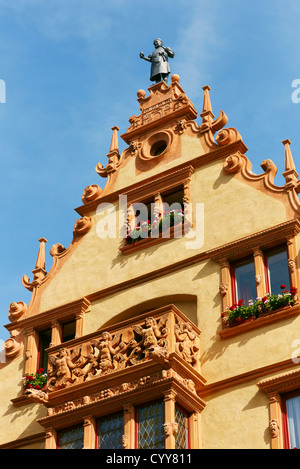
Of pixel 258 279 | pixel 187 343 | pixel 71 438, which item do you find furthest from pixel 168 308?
pixel 71 438

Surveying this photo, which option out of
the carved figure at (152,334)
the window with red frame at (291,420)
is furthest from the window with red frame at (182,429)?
the window with red frame at (291,420)

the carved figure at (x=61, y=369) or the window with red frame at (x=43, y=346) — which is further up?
the window with red frame at (x=43, y=346)

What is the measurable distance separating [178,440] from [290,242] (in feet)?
18.0

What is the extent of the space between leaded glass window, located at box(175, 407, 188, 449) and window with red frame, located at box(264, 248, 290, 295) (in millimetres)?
3647

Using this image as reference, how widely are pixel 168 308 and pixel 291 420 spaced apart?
12.4 feet

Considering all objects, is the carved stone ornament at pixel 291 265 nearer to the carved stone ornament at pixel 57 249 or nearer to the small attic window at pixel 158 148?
the small attic window at pixel 158 148

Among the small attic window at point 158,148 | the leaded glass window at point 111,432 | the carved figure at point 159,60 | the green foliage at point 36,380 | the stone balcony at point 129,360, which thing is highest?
the carved figure at point 159,60

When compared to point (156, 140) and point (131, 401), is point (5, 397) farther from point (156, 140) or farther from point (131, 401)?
point (156, 140)

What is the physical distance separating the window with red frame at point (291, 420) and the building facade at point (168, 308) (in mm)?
25

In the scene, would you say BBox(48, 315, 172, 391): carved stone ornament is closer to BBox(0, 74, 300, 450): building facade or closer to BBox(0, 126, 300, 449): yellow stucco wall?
BBox(0, 74, 300, 450): building facade

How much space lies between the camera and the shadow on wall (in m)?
28.0

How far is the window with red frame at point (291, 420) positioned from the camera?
24.2m

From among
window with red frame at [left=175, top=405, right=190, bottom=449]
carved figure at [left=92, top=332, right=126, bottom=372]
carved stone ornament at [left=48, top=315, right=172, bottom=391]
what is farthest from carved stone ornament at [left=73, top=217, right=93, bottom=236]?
window with red frame at [left=175, top=405, right=190, bottom=449]
